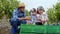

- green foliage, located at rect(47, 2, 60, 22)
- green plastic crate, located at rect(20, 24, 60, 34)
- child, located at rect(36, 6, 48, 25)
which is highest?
child, located at rect(36, 6, 48, 25)

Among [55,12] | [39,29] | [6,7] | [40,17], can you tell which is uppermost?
[40,17]

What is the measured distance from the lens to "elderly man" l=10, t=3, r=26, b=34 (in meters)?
5.61

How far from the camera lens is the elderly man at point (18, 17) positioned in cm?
561

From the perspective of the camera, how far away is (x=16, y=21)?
5.67 m

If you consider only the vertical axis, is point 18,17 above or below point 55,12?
above

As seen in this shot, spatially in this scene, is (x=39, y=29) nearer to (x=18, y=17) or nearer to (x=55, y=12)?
(x=18, y=17)

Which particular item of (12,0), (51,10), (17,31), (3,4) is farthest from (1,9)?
(17,31)

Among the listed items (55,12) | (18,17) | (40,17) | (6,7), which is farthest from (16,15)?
(55,12)

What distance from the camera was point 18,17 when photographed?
18.7ft

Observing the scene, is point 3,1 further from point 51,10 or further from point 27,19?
point 27,19

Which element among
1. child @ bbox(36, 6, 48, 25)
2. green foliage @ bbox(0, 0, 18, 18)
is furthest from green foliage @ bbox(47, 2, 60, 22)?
child @ bbox(36, 6, 48, 25)

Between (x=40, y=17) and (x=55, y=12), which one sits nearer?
(x=40, y=17)

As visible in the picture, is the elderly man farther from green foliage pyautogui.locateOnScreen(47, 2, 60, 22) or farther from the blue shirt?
green foliage pyautogui.locateOnScreen(47, 2, 60, 22)

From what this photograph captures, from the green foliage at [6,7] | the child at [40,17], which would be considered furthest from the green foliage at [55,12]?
the child at [40,17]
